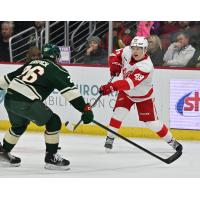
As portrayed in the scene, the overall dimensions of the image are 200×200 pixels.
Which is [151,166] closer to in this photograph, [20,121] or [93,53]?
[20,121]

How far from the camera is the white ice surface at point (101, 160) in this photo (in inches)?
243

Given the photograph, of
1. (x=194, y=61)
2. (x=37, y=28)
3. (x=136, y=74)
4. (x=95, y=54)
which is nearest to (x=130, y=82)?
(x=136, y=74)

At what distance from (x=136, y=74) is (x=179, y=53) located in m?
1.59

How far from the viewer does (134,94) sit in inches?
265

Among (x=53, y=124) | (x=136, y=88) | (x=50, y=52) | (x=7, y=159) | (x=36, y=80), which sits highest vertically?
(x=50, y=52)

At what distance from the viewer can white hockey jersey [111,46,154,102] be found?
6.37 metres

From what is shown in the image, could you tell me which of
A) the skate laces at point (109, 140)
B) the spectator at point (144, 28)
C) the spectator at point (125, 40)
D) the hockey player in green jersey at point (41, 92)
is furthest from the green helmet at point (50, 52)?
the spectator at point (144, 28)

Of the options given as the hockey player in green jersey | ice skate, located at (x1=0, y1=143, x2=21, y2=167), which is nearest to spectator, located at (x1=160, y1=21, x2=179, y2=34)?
the hockey player in green jersey

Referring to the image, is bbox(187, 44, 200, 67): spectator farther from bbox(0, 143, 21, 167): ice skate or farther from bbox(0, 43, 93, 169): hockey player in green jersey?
bbox(0, 143, 21, 167): ice skate

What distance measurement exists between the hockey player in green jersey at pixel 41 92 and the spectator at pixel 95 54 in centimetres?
199

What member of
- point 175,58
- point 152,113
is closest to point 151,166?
point 152,113

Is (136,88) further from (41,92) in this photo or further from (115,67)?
(41,92)

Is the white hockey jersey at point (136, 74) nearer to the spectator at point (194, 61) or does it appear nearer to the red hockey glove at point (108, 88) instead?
the red hockey glove at point (108, 88)

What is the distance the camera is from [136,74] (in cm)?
638
